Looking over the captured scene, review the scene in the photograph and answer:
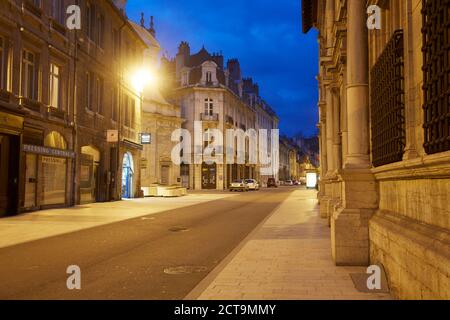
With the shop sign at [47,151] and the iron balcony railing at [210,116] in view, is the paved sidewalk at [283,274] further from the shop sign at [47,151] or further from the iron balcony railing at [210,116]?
the iron balcony railing at [210,116]

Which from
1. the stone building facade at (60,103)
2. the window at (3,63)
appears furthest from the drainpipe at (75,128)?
the window at (3,63)

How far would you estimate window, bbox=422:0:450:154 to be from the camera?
453cm

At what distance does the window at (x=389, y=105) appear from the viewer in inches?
258

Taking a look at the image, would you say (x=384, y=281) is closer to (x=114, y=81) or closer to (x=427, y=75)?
(x=427, y=75)

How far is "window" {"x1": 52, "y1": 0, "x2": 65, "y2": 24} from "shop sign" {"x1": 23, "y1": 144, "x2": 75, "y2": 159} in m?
6.15

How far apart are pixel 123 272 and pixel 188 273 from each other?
3.46 feet

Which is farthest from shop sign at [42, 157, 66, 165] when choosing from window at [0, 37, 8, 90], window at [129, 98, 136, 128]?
window at [129, 98, 136, 128]

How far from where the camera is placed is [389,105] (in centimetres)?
713

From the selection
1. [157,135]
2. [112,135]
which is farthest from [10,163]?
[157,135]

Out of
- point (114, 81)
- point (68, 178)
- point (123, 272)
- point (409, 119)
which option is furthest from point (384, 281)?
point (114, 81)

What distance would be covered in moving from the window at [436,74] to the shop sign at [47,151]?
680 inches

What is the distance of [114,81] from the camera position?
1171 inches

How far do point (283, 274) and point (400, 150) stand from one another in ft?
8.58
